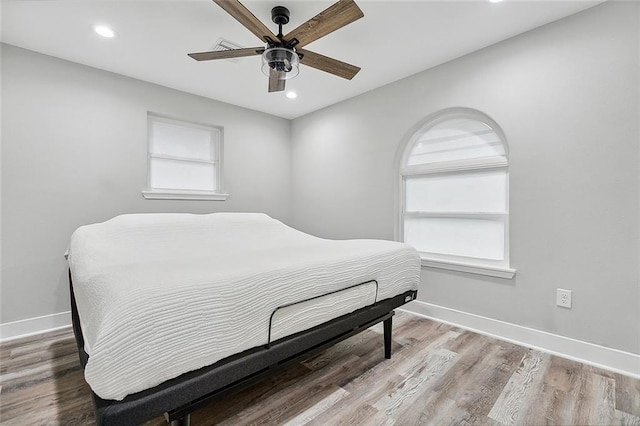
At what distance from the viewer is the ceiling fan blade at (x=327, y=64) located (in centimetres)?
200

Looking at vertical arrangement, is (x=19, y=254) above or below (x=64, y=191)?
below

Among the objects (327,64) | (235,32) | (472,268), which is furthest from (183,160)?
(472,268)

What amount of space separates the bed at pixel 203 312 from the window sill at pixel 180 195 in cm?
122

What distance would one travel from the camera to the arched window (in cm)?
257

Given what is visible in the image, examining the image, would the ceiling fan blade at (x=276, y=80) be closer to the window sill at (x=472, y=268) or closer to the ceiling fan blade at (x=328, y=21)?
the ceiling fan blade at (x=328, y=21)

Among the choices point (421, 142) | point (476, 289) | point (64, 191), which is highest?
point (421, 142)

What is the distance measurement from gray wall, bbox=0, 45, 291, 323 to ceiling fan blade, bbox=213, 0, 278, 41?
6.82ft

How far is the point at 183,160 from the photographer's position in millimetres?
3496

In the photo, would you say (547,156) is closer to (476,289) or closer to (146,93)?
(476,289)

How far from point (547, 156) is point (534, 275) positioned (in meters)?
0.95

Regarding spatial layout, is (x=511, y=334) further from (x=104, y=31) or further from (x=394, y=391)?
(x=104, y=31)

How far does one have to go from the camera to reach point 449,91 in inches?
109

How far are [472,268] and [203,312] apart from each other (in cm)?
245

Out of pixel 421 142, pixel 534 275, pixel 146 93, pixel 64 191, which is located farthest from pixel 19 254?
pixel 534 275
